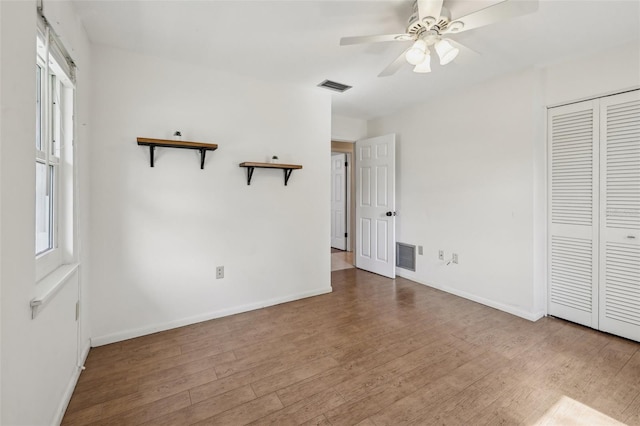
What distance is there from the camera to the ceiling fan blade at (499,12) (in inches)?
55.4

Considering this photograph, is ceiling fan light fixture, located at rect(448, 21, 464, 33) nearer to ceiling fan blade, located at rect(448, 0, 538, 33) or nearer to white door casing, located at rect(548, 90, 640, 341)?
ceiling fan blade, located at rect(448, 0, 538, 33)

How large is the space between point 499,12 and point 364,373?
224 cm

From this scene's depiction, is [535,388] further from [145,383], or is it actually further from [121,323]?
[121,323]

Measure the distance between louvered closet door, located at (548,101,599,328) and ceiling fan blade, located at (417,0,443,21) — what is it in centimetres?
186

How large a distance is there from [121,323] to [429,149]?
3753 millimetres

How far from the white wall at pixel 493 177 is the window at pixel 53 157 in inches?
140

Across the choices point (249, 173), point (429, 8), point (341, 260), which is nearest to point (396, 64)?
point (429, 8)

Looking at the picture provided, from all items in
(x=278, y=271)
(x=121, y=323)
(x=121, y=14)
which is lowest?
(x=121, y=323)

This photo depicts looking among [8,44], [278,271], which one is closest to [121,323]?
[278,271]

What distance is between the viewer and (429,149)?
3781 millimetres

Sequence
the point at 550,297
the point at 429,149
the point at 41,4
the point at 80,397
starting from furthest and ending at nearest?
the point at 429,149 < the point at 550,297 < the point at 80,397 < the point at 41,4

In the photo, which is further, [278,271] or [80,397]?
[278,271]

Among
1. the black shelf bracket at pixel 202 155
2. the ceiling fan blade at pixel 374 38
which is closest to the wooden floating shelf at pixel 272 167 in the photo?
the black shelf bracket at pixel 202 155

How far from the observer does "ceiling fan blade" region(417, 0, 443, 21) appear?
165 cm
